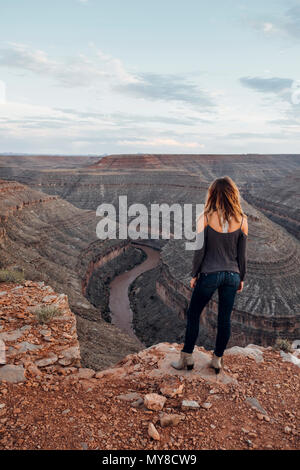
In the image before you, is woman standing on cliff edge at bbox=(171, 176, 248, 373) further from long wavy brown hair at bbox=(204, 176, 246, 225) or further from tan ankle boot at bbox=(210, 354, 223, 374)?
tan ankle boot at bbox=(210, 354, 223, 374)

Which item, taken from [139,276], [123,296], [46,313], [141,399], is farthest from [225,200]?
[139,276]

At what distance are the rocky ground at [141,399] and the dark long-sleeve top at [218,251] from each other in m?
2.18

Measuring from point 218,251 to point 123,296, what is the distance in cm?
3394

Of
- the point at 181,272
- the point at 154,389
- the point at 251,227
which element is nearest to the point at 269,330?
the point at 181,272

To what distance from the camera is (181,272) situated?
34.3 m

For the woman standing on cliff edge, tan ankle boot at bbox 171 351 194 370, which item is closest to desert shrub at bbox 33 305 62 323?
tan ankle boot at bbox 171 351 194 370

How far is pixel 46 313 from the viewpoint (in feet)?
25.6

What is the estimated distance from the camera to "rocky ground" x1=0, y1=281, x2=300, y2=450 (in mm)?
4145

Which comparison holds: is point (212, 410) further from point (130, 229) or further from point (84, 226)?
point (130, 229)

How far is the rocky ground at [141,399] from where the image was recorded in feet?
13.6

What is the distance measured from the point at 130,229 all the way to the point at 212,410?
192ft

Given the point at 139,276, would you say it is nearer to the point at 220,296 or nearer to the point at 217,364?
the point at 217,364

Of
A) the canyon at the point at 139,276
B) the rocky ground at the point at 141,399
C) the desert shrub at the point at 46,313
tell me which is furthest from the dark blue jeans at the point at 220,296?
the canyon at the point at 139,276

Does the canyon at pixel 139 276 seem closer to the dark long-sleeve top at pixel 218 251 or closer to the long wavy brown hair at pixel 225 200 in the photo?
the dark long-sleeve top at pixel 218 251
